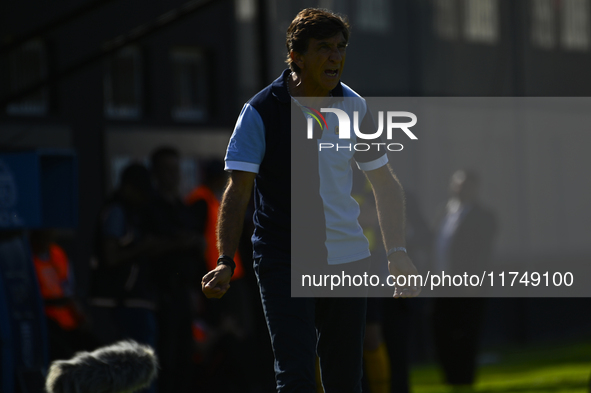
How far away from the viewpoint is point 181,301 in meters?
6.74

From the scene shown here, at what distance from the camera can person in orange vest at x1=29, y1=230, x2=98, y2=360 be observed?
20.0 feet

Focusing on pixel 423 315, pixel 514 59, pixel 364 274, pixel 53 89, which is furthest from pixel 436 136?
pixel 364 274

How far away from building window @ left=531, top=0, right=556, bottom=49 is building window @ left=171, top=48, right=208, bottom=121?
4.46 m

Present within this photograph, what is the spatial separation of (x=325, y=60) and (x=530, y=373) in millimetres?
6205

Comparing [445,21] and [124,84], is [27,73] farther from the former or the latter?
[445,21]

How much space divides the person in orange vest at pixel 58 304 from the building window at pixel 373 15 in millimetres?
5520

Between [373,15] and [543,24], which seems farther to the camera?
[543,24]

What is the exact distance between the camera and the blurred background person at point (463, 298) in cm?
796

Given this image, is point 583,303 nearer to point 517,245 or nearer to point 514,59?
point 517,245

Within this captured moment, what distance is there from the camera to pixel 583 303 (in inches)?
527

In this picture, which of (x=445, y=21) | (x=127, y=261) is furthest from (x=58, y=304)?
(x=445, y=21)

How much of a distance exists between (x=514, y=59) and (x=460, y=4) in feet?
3.85

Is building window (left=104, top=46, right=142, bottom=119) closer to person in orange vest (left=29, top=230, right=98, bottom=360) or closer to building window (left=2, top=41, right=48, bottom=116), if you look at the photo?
building window (left=2, top=41, right=48, bottom=116)

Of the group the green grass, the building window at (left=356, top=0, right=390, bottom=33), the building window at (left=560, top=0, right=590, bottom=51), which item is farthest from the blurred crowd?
the building window at (left=560, top=0, right=590, bottom=51)
